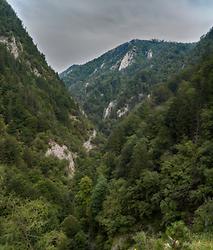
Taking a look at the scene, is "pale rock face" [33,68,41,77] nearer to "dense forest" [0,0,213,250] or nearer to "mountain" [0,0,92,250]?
"mountain" [0,0,92,250]

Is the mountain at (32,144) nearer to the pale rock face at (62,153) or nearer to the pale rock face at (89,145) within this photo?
the pale rock face at (62,153)

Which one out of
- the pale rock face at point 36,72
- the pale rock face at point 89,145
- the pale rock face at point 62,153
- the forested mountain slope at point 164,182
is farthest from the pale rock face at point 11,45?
the forested mountain slope at point 164,182

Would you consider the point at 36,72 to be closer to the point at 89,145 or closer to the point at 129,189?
the point at 89,145

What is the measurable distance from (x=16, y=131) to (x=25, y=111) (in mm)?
10901

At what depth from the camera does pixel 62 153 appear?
356 ft

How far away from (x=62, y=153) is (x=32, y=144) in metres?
12.0

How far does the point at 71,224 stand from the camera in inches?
2170

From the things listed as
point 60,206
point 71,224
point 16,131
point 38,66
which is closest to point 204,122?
point 71,224

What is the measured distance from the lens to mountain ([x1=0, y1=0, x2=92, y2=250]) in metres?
45.8

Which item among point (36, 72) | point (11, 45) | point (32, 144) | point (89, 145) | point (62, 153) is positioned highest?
point (11, 45)

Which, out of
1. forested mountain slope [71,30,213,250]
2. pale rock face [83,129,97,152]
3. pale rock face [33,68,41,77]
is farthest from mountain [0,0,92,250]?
forested mountain slope [71,30,213,250]

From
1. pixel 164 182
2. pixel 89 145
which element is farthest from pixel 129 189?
pixel 89 145

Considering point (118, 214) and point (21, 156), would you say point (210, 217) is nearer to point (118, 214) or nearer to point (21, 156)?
point (118, 214)

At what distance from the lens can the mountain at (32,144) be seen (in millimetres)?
45844
